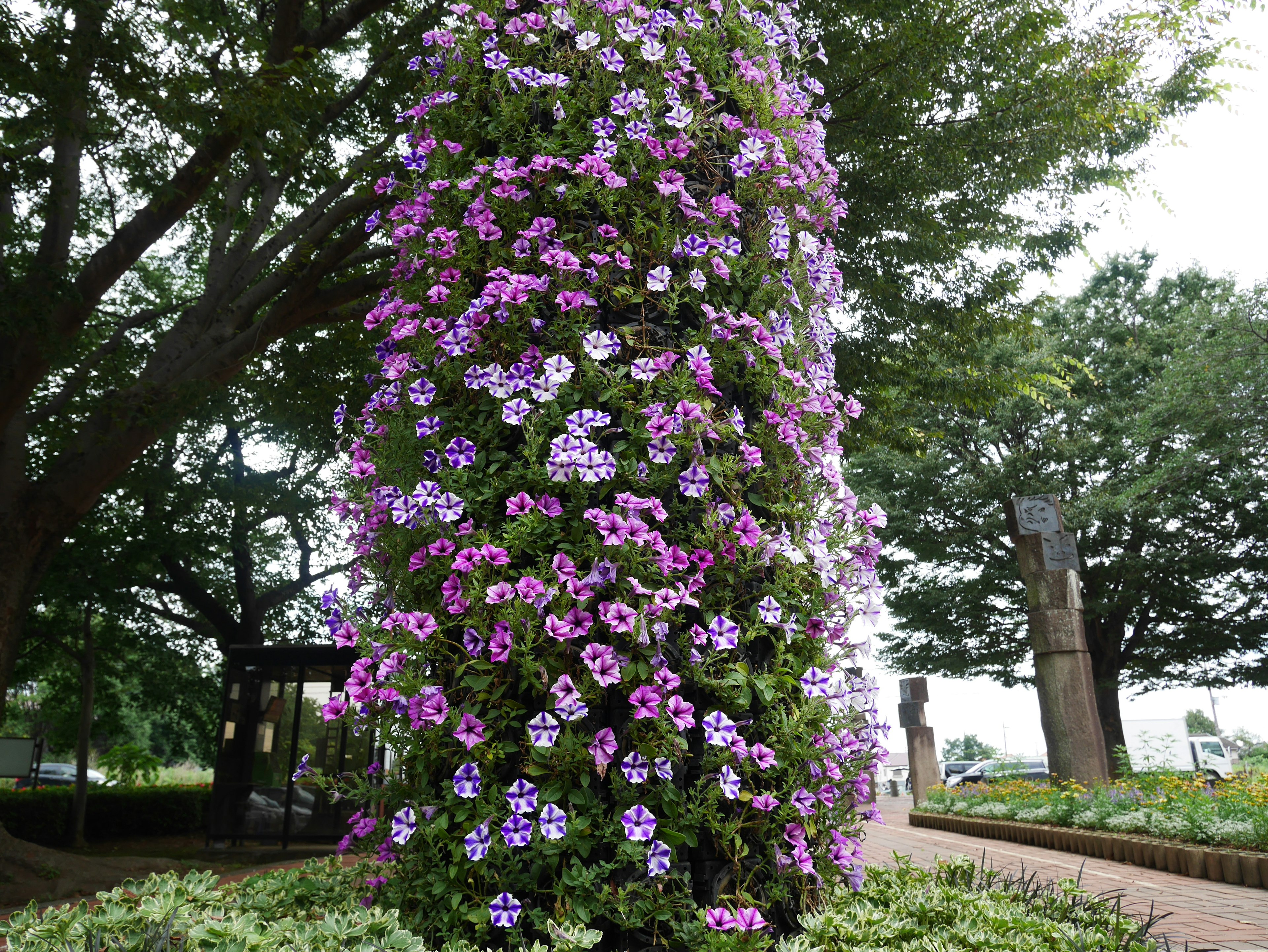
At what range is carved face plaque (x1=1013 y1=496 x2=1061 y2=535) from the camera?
11.9 meters

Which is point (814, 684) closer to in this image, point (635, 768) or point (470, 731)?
point (635, 768)

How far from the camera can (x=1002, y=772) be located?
16266 millimetres

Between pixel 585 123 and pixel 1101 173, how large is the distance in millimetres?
9424

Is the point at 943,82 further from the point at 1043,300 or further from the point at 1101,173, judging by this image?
the point at 1043,300

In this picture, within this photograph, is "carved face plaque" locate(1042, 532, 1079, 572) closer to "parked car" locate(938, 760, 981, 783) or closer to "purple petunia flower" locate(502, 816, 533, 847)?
"purple petunia flower" locate(502, 816, 533, 847)

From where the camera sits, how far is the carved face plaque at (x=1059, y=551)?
11.7 m

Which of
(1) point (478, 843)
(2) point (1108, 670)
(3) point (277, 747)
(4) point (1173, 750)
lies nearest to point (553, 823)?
(1) point (478, 843)

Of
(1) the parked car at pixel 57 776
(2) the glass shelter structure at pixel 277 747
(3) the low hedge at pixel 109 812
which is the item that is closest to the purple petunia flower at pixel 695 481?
(2) the glass shelter structure at pixel 277 747

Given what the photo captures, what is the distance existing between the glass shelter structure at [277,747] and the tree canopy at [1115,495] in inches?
596

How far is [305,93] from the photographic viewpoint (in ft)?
21.4

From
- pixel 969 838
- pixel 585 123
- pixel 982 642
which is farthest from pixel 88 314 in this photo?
pixel 982 642

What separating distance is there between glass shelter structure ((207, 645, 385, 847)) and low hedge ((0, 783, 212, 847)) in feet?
14.7

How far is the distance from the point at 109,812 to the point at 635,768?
19359 millimetres

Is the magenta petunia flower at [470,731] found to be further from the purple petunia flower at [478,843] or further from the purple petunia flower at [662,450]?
the purple petunia flower at [662,450]
